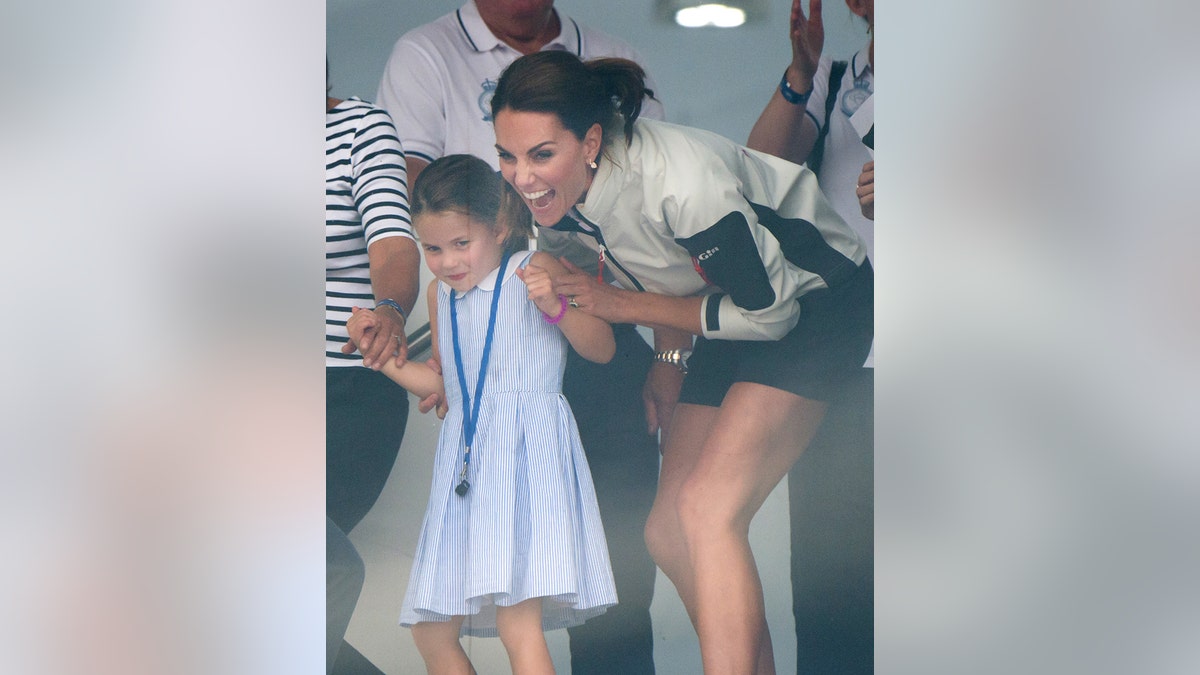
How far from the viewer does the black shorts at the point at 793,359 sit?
92.6 inches

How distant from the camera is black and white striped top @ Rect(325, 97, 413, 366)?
244 cm

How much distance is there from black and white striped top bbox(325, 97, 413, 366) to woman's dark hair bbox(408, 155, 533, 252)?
0.33 ft

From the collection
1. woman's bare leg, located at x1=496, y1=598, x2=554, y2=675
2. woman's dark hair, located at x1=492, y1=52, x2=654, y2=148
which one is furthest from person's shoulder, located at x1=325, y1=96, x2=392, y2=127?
woman's bare leg, located at x1=496, y1=598, x2=554, y2=675

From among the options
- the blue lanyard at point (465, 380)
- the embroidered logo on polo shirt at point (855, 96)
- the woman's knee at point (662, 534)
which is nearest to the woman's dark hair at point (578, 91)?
the blue lanyard at point (465, 380)

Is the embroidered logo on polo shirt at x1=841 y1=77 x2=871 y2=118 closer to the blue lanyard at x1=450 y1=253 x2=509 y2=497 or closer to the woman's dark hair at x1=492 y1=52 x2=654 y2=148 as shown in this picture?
the woman's dark hair at x1=492 y1=52 x2=654 y2=148

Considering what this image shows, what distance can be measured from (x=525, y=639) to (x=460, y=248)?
3.47 feet
